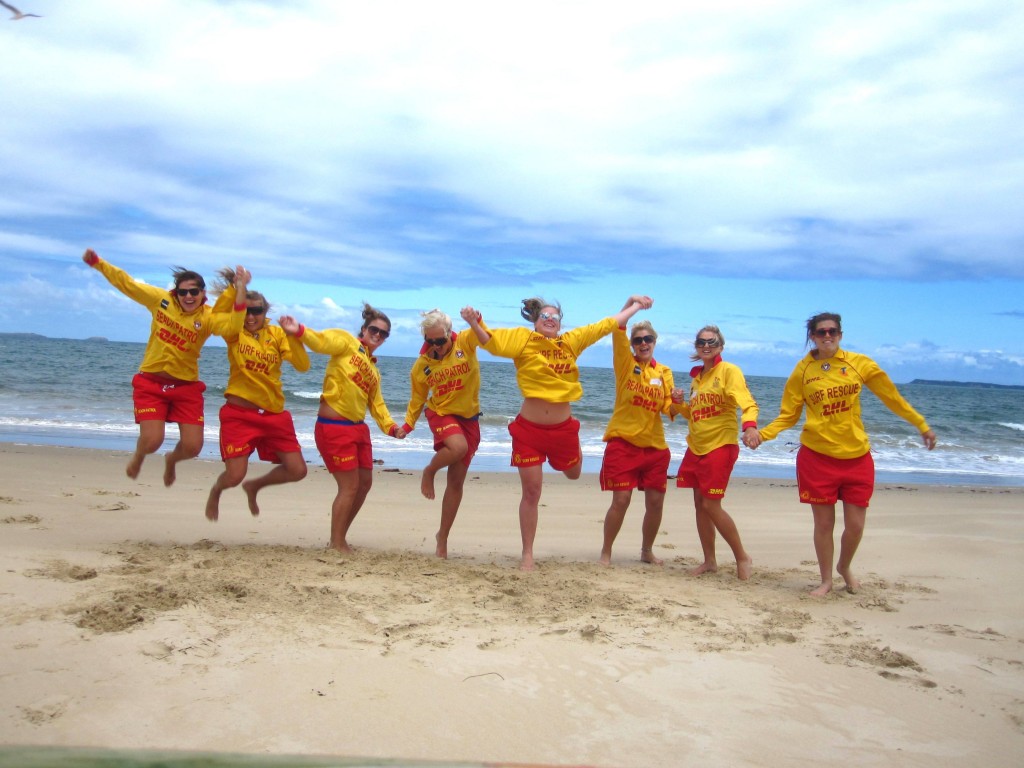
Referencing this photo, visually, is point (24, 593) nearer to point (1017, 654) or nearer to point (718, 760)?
point (718, 760)

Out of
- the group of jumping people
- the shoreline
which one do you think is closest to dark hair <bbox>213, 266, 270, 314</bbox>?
the group of jumping people

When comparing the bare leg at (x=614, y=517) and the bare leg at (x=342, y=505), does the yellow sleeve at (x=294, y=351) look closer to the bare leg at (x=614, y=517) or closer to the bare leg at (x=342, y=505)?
the bare leg at (x=342, y=505)

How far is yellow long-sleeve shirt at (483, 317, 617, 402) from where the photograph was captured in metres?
6.00

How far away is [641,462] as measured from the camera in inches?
249

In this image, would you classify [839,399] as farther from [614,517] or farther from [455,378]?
[455,378]

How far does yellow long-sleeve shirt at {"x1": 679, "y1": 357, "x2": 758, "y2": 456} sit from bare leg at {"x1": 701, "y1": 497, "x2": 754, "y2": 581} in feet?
1.24

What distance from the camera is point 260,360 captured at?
620 centimetres

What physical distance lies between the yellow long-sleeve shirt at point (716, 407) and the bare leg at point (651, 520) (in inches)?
23.3

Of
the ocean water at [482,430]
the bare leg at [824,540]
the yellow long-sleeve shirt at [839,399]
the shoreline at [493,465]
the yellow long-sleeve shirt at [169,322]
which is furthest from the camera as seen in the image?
the ocean water at [482,430]

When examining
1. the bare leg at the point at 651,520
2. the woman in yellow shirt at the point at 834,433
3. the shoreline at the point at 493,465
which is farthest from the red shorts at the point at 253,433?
the shoreline at the point at 493,465

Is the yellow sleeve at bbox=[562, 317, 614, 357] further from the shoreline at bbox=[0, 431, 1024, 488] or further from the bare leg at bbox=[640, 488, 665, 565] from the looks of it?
the shoreline at bbox=[0, 431, 1024, 488]

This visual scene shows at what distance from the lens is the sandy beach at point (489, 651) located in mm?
3178

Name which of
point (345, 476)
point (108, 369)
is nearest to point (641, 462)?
point (345, 476)

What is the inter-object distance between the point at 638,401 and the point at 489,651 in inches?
110
